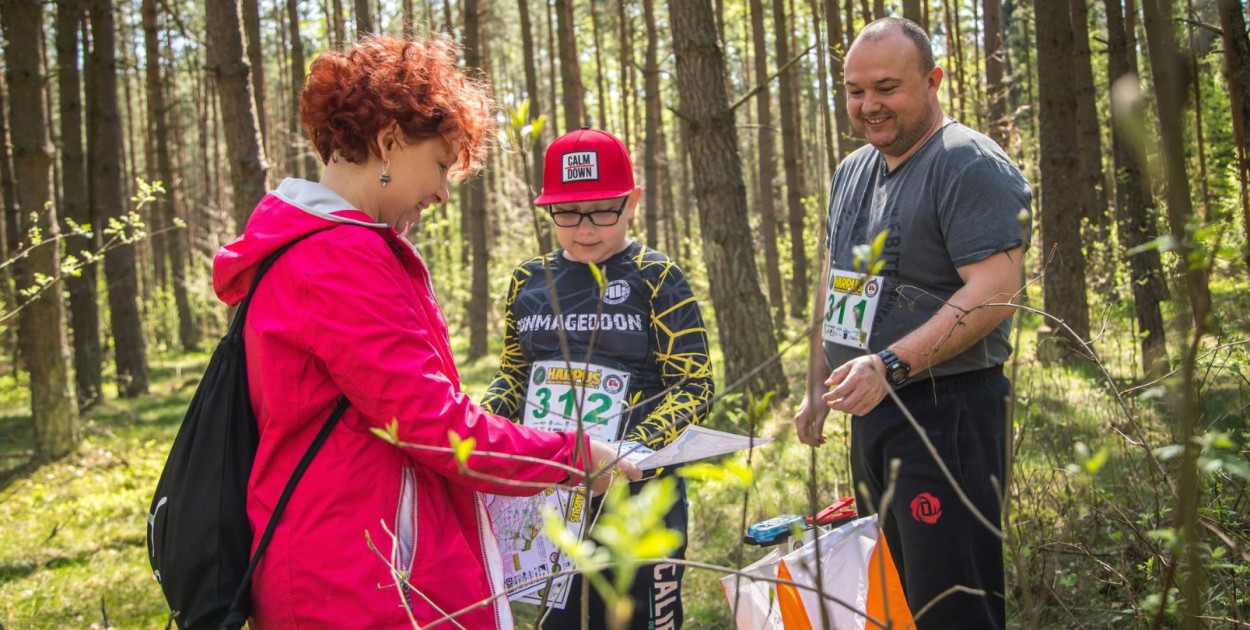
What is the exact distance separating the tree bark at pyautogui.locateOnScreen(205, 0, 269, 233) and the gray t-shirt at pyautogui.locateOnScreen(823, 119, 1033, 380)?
4944 mm

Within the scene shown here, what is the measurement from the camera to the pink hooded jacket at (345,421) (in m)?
1.72

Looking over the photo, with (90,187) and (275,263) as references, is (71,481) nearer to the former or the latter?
(90,187)

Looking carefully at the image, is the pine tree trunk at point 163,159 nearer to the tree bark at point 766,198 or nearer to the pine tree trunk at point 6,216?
the pine tree trunk at point 6,216

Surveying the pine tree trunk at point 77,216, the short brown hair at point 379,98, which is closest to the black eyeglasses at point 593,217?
the short brown hair at point 379,98

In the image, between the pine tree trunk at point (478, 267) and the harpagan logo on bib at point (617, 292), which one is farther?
the pine tree trunk at point (478, 267)

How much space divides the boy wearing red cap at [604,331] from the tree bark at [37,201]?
20.1 ft

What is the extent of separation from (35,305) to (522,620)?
5.53m

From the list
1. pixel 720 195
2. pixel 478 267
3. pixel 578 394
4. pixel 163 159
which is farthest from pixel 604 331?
pixel 163 159

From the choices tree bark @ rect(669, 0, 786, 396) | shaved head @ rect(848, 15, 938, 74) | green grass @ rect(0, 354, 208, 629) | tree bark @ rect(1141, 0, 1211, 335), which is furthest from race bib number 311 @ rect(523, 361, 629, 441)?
tree bark @ rect(669, 0, 786, 396)

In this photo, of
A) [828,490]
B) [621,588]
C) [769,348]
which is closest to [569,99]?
[769,348]

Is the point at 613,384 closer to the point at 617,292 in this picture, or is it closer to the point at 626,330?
the point at 626,330

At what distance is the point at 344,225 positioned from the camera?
180 cm

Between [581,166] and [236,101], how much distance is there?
4339 millimetres

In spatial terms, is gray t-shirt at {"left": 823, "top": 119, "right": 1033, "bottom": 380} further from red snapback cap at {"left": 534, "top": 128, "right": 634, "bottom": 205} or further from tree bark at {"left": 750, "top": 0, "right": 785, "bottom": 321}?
tree bark at {"left": 750, "top": 0, "right": 785, "bottom": 321}
